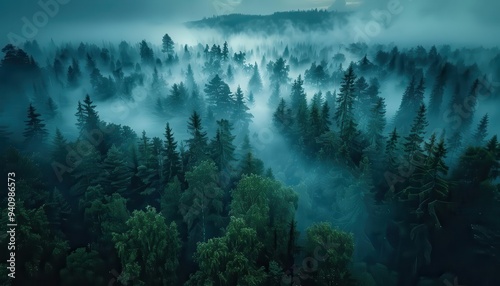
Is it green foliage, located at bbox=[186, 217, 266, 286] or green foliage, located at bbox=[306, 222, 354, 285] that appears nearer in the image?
green foliage, located at bbox=[186, 217, 266, 286]

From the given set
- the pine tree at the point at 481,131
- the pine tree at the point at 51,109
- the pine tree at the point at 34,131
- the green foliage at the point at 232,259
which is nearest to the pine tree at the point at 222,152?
the green foliage at the point at 232,259

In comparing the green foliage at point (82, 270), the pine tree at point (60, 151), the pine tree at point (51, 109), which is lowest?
the green foliage at point (82, 270)

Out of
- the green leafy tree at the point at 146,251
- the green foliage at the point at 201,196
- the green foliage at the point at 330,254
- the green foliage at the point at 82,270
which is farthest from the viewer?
the green foliage at the point at 201,196

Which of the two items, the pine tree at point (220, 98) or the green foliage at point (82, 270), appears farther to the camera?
the pine tree at point (220, 98)

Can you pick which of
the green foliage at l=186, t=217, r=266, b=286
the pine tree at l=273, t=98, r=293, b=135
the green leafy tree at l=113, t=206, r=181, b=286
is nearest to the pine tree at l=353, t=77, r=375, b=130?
the pine tree at l=273, t=98, r=293, b=135

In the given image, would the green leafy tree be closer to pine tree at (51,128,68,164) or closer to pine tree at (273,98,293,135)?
pine tree at (51,128,68,164)

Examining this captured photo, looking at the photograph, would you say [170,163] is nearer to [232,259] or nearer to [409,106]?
[232,259]

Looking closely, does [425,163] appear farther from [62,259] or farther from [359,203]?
[62,259]

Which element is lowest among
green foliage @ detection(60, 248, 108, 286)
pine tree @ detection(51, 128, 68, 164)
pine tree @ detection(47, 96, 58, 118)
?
green foliage @ detection(60, 248, 108, 286)

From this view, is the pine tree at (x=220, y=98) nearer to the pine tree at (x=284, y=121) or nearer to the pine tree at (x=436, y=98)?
the pine tree at (x=284, y=121)

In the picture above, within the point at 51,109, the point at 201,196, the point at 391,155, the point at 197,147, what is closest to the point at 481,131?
the point at 391,155
